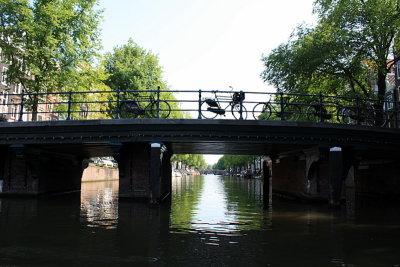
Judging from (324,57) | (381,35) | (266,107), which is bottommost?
(266,107)

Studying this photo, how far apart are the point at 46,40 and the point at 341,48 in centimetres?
1867

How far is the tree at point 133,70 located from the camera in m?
39.6

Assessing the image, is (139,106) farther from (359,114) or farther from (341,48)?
(341,48)

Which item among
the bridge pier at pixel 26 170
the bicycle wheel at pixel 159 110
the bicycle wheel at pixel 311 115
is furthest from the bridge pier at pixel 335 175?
the bridge pier at pixel 26 170

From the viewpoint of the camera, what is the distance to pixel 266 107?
1614 centimetres

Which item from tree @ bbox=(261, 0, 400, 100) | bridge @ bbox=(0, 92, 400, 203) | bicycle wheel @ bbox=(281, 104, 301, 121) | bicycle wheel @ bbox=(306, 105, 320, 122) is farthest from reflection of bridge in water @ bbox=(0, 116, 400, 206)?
tree @ bbox=(261, 0, 400, 100)

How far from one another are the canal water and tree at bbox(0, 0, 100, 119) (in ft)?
40.9

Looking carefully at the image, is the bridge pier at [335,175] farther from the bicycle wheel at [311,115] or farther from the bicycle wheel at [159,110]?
the bicycle wheel at [159,110]

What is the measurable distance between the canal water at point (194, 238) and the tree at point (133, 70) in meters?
27.4

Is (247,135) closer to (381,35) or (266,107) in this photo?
(266,107)

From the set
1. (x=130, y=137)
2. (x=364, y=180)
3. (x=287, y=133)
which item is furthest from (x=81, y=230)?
(x=364, y=180)

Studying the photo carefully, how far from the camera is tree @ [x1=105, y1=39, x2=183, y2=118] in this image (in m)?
39.6

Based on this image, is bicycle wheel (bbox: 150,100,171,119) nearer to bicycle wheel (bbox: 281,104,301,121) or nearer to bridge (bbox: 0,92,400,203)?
bridge (bbox: 0,92,400,203)

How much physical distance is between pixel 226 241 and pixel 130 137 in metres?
7.67
